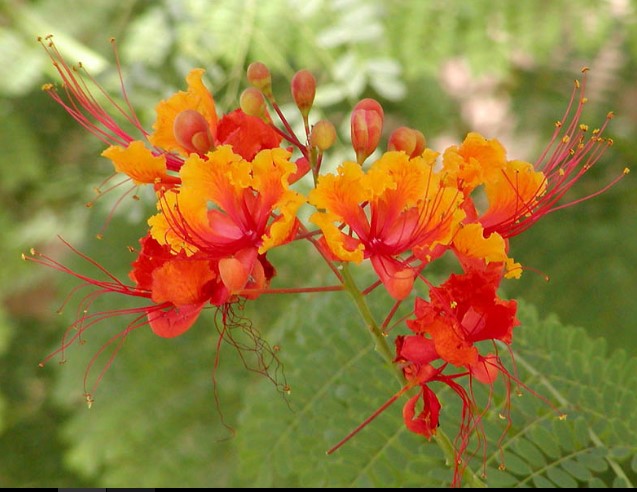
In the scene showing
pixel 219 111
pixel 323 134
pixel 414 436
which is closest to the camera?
pixel 323 134

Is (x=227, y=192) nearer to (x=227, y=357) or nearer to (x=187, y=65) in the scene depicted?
(x=187, y=65)

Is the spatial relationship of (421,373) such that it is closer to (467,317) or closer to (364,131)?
(467,317)

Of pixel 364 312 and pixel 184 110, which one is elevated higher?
pixel 184 110

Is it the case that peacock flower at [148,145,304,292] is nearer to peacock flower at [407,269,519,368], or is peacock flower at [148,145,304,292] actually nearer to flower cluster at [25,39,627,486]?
flower cluster at [25,39,627,486]

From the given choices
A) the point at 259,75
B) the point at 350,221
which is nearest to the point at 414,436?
the point at 350,221

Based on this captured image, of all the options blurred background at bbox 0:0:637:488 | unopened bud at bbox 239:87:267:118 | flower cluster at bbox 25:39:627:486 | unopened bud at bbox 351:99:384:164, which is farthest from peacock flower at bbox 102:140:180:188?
blurred background at bbox 0:0:637:488

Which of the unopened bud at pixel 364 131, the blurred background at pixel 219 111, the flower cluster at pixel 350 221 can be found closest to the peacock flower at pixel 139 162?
the flower cluster at pixel 350 221
